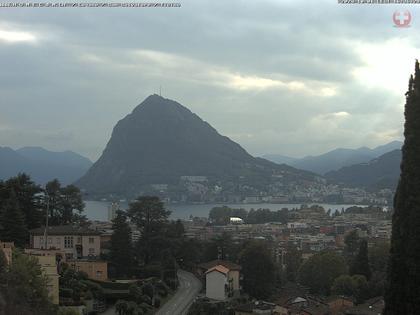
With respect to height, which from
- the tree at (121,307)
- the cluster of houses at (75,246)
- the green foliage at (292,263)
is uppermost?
the cluster of houses at (75,246)

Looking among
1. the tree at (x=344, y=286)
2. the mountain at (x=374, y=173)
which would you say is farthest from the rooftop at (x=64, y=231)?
the mountain at (x=374, y=173)

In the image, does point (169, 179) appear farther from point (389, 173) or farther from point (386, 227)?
point (386, 227)

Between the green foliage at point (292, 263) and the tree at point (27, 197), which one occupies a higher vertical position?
the tree at point (27, 197)

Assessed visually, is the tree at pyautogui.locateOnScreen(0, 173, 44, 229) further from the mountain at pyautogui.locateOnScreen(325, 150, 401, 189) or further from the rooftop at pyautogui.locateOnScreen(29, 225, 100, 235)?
the mountain at pyautogui.locateOnScreen(325, 150, 401, 189)

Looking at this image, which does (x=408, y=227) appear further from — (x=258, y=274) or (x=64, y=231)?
(x=64, y=231)

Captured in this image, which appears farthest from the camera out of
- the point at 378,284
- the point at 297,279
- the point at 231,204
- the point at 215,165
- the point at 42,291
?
the point at 215,165

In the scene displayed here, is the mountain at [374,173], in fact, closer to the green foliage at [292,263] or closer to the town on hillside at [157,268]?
the green foliage at [292,263]

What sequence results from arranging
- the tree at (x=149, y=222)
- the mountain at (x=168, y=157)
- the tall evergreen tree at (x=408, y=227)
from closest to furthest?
the tall evergreen tree at (x=408, y=227) < the tree at (x=149, y=222) < the mountain at (x=168, y=157)

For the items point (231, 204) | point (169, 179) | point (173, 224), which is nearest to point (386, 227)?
point (173, 224)
